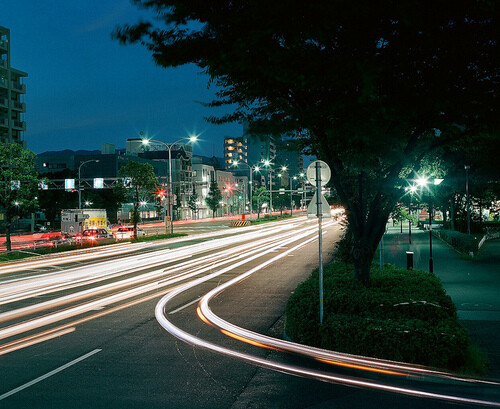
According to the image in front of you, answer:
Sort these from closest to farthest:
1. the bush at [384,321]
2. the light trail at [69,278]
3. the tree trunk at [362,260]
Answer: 1. the bush at [384,321]
2. the tree trunk at [362,260]
3. the light trail at [69,278]

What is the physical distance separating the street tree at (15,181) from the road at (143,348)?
34.4ft

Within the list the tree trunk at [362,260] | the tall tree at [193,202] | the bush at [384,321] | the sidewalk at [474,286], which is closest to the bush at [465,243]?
the sidewalk at [474,286]

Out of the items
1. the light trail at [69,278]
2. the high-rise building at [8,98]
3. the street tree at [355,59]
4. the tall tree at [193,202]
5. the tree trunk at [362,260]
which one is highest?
the high-rise building at [8,98]

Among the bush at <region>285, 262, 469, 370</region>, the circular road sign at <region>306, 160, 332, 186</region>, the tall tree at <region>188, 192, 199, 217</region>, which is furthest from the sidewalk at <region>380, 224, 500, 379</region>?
the tall tree at <region>188, 192, 199, 217</region>

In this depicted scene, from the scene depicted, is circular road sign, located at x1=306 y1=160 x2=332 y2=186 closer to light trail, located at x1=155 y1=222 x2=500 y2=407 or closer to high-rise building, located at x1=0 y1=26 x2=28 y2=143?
light trail, located at x1=155 y1=222 x2=500 y2=407

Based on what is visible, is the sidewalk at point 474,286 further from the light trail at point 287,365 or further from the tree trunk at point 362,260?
the tree trunk at point 362,260

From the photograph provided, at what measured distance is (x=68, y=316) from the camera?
12.8m

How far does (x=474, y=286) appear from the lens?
16.3 meters

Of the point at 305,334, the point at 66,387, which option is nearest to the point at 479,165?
the point at 305,334

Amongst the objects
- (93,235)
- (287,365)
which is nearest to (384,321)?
(287,365)

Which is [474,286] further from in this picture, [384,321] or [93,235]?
[93,235]

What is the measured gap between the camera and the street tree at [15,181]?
30016 millimetres

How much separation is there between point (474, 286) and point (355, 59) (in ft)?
38.0

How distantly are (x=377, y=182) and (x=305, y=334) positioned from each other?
175 inches
